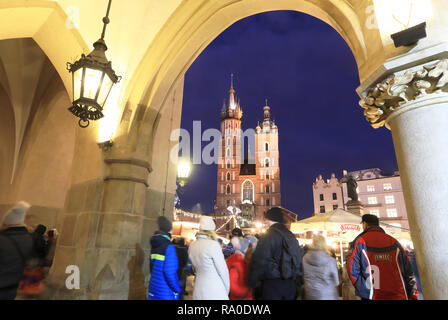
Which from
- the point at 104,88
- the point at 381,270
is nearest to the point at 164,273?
the point at 381,270

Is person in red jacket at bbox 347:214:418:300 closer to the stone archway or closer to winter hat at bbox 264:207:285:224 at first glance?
winter hat at bbox 264:207:285:224

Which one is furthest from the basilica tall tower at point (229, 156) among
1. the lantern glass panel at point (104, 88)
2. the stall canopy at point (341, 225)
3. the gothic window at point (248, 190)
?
the lantern glass panel at point (104, 88)

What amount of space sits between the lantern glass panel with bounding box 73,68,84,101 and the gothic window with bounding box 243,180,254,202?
207ft

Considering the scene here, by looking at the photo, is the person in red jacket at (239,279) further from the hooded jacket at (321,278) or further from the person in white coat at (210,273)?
the hooded jacket at (321,278)

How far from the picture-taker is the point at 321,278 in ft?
9.52

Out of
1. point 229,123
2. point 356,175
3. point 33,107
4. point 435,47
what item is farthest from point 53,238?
point 229,123

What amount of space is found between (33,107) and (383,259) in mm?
8894

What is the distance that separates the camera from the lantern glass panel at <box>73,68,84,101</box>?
11.5 ft

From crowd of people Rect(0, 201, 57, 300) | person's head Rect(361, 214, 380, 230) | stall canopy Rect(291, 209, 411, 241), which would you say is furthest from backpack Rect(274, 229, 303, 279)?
stall canopy Rect(291, 209, 411, 241)

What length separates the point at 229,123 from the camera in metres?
73.6

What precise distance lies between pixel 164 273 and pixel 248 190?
213 feet

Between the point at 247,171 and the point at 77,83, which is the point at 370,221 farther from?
the point at 247,171

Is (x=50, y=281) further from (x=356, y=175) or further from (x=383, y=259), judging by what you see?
(x=356, y=175)

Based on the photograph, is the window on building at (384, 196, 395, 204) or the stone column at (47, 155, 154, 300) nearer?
the stone column at (47, 155, 154, 300)
